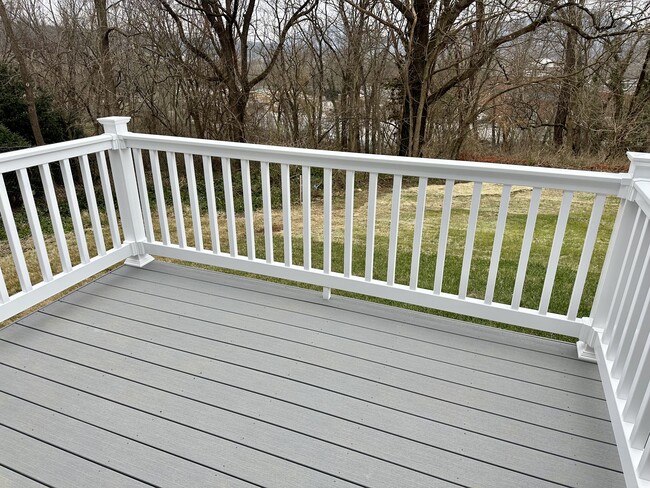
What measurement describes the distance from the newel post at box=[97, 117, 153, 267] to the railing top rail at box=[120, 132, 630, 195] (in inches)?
4.4

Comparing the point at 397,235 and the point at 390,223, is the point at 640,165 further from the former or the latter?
the point at 390,223

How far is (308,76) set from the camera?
756 centimetres

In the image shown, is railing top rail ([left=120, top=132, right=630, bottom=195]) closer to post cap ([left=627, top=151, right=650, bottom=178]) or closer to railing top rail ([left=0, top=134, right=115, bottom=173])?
post cap ([left=627, top=151, right=650, bottom=178])

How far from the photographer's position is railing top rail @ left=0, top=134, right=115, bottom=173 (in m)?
2.18

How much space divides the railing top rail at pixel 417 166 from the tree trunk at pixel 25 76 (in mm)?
6066

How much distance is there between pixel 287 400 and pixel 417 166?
1.22m

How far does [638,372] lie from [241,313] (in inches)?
71.5

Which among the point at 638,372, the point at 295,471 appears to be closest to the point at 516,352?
the point at 638,372

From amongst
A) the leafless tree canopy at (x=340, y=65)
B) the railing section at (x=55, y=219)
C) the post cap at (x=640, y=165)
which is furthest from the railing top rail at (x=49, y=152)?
the leafless tree canopy at (x=340, y=65)

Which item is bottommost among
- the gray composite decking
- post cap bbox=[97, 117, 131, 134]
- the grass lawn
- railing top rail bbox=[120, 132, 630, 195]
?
the grass lawn

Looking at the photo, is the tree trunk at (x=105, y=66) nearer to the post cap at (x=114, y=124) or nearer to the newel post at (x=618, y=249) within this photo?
the post cap at (x=114, y=124)

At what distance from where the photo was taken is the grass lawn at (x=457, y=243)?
145 inches

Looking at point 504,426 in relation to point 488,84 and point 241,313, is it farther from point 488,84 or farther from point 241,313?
point 488,84

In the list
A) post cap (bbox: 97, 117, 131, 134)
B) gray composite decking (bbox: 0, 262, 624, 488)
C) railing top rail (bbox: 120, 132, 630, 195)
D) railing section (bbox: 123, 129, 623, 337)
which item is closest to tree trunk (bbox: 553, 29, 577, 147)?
railing section (bbox: 123, 129, 623, 337)
